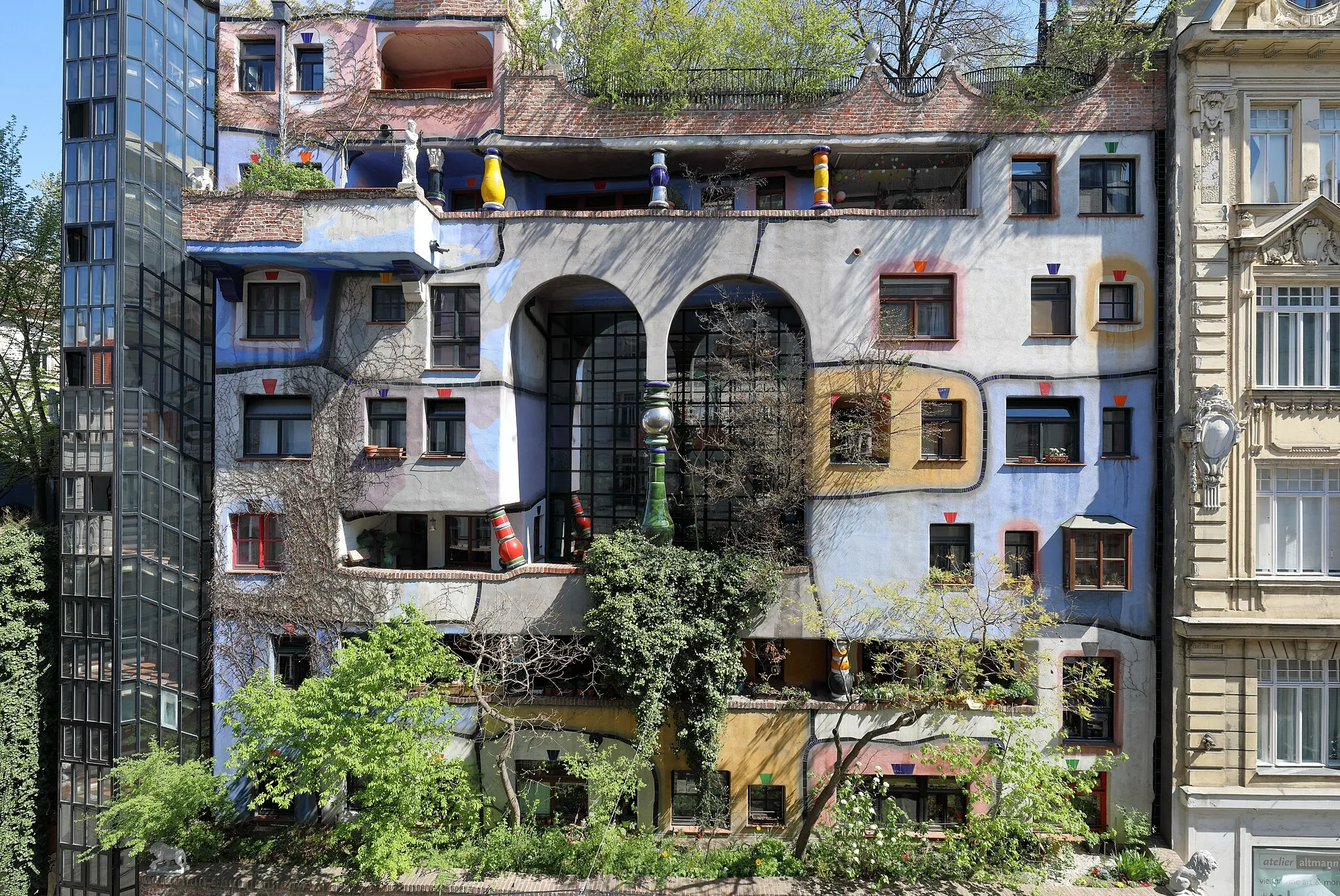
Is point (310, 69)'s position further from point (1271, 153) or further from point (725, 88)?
point (1271, 153)

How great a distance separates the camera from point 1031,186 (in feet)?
54.5

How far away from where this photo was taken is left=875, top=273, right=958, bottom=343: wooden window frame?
1633cm

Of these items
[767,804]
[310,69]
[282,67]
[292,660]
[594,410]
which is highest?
[310,69]

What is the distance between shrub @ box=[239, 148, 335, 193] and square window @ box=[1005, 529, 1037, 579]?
19.0 m

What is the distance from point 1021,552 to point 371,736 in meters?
15.3

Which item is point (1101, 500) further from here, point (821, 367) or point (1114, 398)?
point (821, 367)

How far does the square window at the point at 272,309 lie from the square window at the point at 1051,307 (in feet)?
61.4

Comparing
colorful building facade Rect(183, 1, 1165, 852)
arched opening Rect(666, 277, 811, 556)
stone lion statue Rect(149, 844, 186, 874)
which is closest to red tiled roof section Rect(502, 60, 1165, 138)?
colorful building facade Rect(183, 1, 1165, 852)

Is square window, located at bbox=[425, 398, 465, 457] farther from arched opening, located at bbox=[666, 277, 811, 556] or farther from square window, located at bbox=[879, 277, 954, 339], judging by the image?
square window, located at bbox=[879, 277, 954, 339]

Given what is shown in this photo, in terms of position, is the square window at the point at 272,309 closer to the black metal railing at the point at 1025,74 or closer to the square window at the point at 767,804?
the square window at the point at 767,804

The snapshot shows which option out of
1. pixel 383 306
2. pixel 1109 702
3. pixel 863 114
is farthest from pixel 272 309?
pixel 1109 702

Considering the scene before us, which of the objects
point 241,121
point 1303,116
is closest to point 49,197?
point 241,121

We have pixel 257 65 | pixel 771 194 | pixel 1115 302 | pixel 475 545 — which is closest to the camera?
pixel 1115 302

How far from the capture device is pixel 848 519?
645 inches
